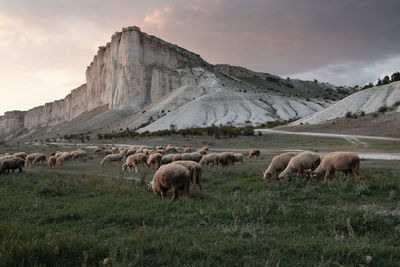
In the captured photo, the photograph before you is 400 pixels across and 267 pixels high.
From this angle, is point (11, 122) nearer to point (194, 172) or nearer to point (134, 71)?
point (134, 71)

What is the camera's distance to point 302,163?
1490 centimetres

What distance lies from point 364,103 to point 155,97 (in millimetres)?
63635

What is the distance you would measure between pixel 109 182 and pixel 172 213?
5.96 m

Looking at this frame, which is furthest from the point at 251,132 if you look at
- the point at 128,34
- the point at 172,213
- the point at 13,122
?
the point at 13,122

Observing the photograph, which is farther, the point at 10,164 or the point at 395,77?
the point at 395,77

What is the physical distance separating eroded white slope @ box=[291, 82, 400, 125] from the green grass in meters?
56.3

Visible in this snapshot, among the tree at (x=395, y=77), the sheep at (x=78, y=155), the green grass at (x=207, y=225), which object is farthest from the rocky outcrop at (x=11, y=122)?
the green grass at (x=207, y=225)

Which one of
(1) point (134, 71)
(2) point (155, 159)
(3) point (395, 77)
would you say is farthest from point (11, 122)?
(2) point (155, 159)

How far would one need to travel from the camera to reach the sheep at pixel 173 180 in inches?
445

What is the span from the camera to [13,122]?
158 m

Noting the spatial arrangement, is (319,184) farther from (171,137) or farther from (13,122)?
(13,122)

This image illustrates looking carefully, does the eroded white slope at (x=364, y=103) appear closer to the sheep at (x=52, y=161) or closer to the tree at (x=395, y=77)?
the tree at (x=395, y=77)

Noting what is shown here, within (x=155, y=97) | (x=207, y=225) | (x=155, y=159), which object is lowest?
(x=207, y=225)

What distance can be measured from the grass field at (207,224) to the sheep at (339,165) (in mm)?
724
